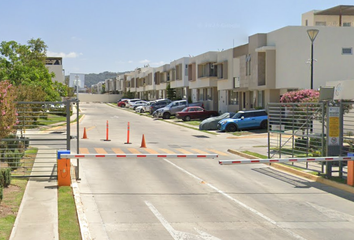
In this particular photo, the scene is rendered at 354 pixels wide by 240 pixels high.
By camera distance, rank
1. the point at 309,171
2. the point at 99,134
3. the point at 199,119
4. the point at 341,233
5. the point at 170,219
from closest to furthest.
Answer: the point at 341,233, the point at 170,219, the point at 309,171, the point at 99,134, the point at 199,119

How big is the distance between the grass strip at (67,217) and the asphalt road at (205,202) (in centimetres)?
38

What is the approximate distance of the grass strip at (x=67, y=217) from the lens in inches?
350

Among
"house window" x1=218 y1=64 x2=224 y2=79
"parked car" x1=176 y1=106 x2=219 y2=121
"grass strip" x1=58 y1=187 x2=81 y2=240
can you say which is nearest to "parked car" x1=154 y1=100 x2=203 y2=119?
"house window" x1=218 y1=64 x2=224 y2=79

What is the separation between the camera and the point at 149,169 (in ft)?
59.7

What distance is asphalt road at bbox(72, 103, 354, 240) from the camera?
387 inches

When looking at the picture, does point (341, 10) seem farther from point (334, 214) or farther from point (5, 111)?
point (5, 111)

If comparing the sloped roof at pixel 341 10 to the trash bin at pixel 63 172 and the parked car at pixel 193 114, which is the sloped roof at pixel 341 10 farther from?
the trash bin at pixel 63 172

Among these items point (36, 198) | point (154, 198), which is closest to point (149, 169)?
point (154, 198)

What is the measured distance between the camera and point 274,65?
40.7m

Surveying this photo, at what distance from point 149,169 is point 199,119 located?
3467cm

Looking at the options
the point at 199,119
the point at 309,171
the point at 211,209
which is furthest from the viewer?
the point at 199,119

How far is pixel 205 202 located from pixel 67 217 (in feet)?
12.4

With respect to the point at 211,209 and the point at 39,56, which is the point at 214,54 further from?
the point at 211,209

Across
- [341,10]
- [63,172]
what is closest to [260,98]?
[341,10]
